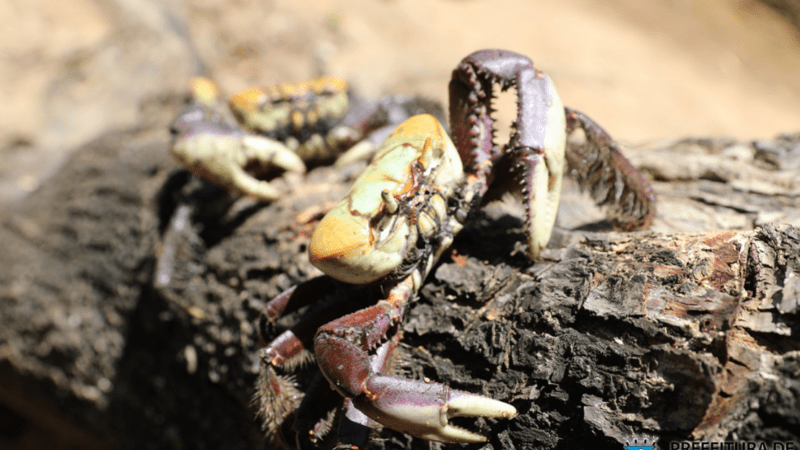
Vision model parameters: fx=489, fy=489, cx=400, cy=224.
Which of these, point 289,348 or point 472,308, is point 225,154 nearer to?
point 289,348

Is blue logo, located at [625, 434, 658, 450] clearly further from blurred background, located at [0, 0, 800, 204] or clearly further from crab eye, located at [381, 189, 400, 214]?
blurred background, located at [0, 0, 800, 204]

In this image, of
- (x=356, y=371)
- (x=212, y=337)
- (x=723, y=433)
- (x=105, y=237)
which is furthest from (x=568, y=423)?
(x=105, y=237)

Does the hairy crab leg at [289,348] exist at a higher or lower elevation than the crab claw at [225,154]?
lower

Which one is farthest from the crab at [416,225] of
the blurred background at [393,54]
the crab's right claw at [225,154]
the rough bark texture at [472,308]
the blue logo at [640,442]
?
the blurred background at [393,54]

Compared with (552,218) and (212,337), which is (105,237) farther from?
(552,218)

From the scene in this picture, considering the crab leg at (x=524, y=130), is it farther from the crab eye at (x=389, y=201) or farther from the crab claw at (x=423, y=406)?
the crab claw at (x=423, y=406)
